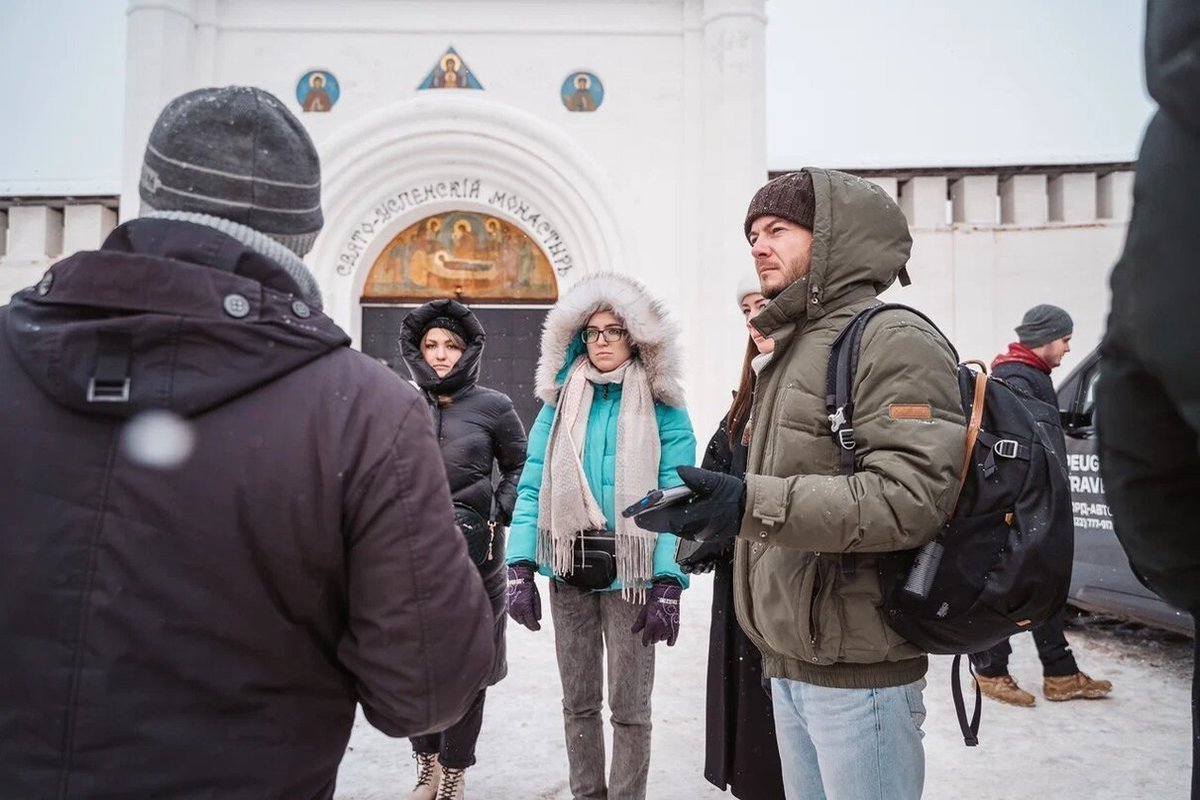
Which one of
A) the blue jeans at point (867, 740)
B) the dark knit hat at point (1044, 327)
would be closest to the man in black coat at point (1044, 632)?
the dark knit hat at point (1044, 327)

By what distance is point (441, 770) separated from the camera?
3285 mm

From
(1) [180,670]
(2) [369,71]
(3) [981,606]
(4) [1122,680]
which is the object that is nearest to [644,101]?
(2) [369,71]

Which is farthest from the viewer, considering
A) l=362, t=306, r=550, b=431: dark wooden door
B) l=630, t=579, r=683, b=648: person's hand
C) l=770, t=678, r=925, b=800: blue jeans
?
l=362, t=306, r=550, b=431: dark wooden door

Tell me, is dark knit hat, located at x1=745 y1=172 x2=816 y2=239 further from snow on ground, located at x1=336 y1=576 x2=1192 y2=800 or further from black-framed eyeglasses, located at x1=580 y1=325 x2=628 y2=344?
snow on ground, located at x1=336 y1=576 x2=1192 y2=800

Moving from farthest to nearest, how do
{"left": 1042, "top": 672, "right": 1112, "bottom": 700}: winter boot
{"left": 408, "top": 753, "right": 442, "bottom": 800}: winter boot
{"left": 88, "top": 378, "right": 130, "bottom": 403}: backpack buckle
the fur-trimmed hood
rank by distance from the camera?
{"left": 1042, "top": 672, "right": 1112, "bottom": 700}: winter boot
{"left": 408, "top": 753, "right": 442, "bottom": 800}: winter boot
the fur-trimmed hood
{"left": 88, "top": 378, "right": 130, "bottom": 403}: backpack buckle

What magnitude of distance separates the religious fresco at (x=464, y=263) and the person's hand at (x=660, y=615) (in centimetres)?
713

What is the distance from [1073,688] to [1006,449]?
359 cm

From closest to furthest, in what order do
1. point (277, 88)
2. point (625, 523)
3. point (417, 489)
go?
1. point (417, 489)
2. point (625, 523)
3. point (277, 88)

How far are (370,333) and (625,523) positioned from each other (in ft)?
24.2

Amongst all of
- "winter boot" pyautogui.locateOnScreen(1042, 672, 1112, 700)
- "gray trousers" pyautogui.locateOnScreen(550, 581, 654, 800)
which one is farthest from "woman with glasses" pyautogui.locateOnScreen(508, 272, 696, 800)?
"winter boot" pyautogui.locateOnScreen(1042, 672, 1112, 700)

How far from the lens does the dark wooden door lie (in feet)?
31.4

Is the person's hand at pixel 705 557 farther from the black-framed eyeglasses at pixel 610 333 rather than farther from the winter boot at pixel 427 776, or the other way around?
the winter boot at pixel 427 776

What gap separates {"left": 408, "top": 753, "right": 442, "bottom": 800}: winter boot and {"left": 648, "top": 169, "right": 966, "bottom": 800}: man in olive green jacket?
5.96 feet

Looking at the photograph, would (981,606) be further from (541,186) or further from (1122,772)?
(541,186)
